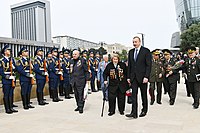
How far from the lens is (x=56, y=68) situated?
8.62 m

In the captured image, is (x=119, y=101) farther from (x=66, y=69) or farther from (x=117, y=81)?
(x=66, y=69)

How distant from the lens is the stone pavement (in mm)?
4716

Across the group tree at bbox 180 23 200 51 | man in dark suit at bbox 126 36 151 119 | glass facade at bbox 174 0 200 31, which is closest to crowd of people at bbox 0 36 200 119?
man in dark suit at bbox 126 36 151 119

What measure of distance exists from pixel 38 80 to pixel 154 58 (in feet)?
11.6

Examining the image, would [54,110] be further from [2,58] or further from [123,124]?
[123,124]

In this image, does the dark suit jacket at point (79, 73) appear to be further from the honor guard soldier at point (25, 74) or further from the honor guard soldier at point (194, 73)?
the honor guard soldier at point (194, 73)

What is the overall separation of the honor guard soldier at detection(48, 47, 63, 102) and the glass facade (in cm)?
5582

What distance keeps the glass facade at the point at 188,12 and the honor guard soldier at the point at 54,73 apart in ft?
183

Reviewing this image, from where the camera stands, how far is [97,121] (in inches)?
213

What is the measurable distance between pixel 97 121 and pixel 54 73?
3.57 meters

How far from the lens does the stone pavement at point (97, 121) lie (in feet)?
15.5

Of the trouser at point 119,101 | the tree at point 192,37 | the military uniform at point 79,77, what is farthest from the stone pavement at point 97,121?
the tree at point 192,37

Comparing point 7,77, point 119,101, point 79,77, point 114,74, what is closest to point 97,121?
point 119,101

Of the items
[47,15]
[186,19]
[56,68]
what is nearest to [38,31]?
[47,15]
